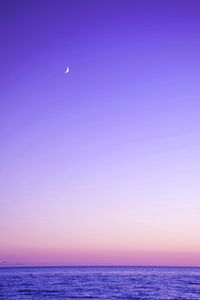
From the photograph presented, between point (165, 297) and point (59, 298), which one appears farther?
point (165, 297)

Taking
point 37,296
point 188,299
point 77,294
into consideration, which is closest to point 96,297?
point 77,294

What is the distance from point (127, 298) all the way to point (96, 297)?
3476mm

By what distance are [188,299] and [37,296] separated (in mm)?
16779

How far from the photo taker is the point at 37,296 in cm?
4053

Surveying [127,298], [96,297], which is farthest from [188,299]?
[96,297]

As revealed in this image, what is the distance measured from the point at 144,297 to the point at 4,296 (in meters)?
16.0

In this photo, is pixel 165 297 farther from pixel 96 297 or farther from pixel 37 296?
pixel 37 296

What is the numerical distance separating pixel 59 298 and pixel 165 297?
12287 mm

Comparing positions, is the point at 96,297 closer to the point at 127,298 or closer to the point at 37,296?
the point at 127,298

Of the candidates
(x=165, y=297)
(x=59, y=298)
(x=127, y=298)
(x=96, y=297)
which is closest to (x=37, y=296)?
(x=59, y=298)

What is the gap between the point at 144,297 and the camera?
4144cm

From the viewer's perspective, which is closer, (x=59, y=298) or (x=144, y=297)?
(x=59, y=298)

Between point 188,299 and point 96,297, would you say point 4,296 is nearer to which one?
point 96,297

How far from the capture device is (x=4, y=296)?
40.8 m
